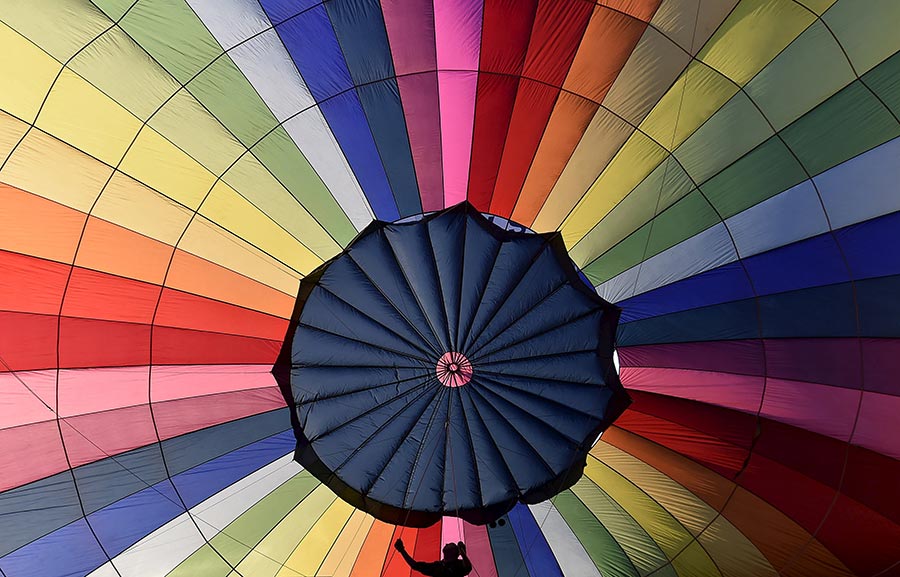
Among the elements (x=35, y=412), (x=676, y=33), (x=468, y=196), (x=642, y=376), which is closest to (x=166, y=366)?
(x=35, y=412)

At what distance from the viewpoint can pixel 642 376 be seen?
422 centimetres

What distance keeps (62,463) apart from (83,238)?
3.84ft

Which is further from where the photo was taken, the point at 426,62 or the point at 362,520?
the point at 362,520

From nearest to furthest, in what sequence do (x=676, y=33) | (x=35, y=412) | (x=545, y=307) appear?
1. (x=676, y=33)
2. (x=35, y=412)
3. (x=545, y=307)

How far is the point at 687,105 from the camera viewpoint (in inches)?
155

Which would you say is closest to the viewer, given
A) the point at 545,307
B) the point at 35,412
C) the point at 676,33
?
the point at 676,33

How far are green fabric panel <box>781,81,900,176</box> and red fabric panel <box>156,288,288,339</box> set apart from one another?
2806 millimetres

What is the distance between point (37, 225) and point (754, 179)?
141 inches

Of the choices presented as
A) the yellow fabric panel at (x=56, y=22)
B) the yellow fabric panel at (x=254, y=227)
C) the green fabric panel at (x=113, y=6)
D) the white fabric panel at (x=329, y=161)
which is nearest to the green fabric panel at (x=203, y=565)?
the yellow fabric panel at (x=254, y=227)

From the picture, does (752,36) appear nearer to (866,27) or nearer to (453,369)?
(866,27)

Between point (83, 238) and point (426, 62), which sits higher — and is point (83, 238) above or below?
below

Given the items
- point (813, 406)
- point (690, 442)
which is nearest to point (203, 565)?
point (690, 442)

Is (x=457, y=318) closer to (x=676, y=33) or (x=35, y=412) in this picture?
(x=676, y=33)

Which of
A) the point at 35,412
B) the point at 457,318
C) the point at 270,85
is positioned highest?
the point at 270,85
